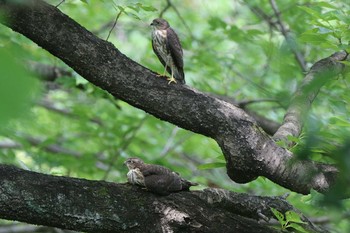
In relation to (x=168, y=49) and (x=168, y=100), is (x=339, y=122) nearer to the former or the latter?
(x=168, y=100)

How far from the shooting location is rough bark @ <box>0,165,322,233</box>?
292 cm

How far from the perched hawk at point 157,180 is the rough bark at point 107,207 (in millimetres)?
43

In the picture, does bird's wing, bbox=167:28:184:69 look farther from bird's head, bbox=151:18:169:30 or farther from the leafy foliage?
the leafy foliage

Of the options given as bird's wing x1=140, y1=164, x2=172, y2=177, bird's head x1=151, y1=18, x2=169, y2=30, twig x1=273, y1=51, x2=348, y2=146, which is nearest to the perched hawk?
bird's wing x1=140, y1=164, x2=172, y2=177

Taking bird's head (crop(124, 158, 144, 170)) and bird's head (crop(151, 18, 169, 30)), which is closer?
bird's head (crop(124, 158, 144, 170))

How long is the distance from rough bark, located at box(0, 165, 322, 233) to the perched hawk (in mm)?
43

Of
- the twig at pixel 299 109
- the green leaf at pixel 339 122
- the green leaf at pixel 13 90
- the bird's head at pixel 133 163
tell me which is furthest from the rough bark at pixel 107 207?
the green leaf at pixel 13 90

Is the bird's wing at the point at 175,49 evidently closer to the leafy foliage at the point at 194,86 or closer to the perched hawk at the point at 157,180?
the leafy foliage at the point at 194,86

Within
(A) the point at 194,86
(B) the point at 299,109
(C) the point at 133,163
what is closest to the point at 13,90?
(C) the point at 133,163

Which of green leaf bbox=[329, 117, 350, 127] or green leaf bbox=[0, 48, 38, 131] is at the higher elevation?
green leaf bbox=[329, 117, 350, 127]

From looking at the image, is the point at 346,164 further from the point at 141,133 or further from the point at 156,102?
the point at 141,133

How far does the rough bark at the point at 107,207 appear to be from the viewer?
2922mm

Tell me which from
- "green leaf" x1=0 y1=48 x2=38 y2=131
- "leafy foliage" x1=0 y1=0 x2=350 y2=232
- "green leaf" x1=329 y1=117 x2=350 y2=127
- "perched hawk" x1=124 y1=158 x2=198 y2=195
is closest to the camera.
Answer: "green leaf" x1=0 y1=48 x2=38 y2=131

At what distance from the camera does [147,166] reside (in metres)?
3.49
